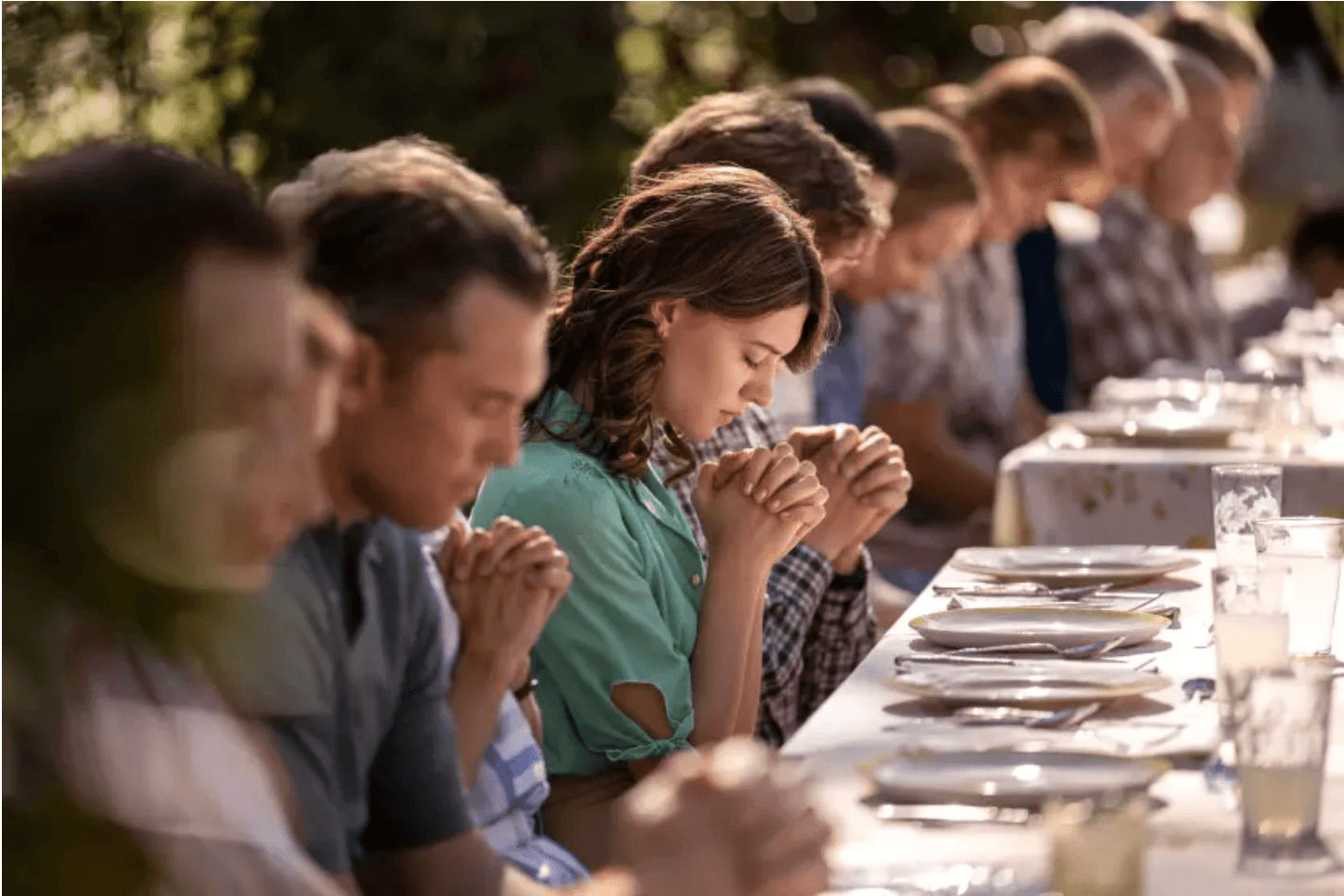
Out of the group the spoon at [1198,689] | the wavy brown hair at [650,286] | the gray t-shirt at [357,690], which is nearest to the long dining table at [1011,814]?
the spoon at [1198,689]

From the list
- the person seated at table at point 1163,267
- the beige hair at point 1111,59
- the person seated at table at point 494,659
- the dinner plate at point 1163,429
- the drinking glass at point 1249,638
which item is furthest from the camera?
the person seated at table at point 1163,267

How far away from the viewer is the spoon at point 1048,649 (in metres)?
2.34

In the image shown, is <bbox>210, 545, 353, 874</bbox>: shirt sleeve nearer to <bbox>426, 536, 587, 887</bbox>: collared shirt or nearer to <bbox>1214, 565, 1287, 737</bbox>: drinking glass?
<bbox>426, 536, 587, 887</bbox>: collared shirt

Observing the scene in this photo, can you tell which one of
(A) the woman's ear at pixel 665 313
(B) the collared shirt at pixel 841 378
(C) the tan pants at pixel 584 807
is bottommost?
(C) the tan pants at pixel 584 807

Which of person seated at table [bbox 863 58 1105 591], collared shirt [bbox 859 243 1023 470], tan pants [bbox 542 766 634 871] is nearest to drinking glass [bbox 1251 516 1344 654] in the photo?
tan pants [bbox 542 766 634 871]

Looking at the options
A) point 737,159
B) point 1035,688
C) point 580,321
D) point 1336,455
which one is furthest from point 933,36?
point 1035,688

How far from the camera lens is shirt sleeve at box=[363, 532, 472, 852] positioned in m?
1.78

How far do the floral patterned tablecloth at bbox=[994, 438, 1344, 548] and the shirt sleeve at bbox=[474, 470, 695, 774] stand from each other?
1554 mm

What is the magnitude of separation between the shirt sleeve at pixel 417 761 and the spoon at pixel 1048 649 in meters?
0.70

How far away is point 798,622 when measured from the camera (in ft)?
9.64

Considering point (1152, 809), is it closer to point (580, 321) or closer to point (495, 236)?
point (495, 236)

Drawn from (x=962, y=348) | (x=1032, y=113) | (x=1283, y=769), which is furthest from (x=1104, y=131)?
(x=1283, y=769)

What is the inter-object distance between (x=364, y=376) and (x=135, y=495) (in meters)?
0.40

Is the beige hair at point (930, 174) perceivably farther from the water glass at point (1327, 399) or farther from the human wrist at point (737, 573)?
the human wrist at point (737, 573)
